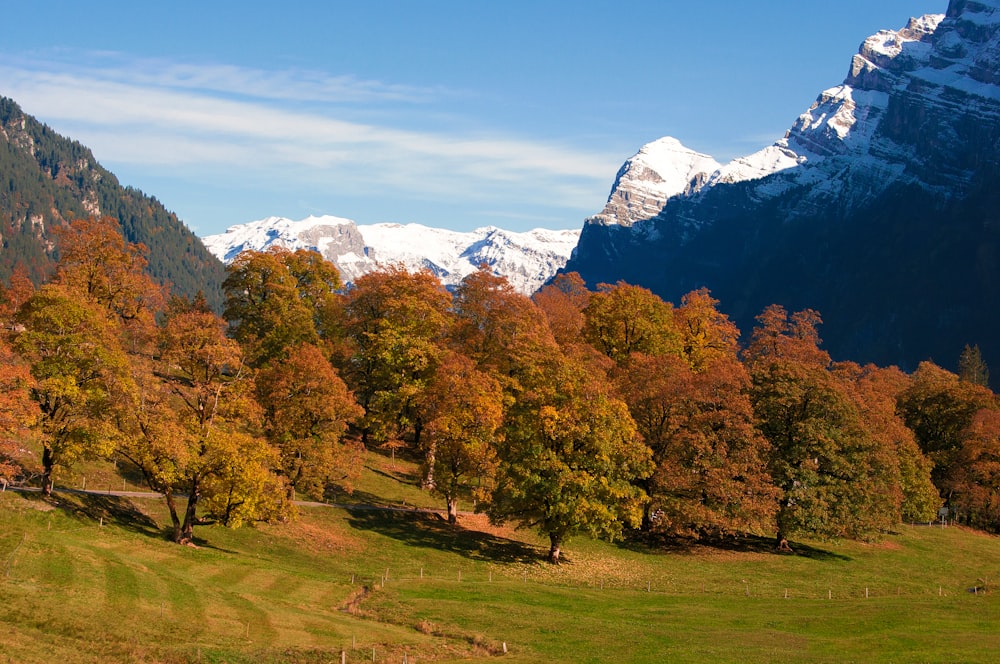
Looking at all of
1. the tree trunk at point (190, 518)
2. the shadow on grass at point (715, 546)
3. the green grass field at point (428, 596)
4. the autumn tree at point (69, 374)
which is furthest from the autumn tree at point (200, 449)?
the shadow on grass at point (715, 546)

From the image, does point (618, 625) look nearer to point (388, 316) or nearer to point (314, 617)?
point (314, 617)

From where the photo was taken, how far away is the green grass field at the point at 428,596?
3769 centimetres

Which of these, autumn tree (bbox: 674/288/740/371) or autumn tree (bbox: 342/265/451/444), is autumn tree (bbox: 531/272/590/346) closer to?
autumn tree (bbox: 674/288/740/371)

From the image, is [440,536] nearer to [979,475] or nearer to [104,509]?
[104,509]

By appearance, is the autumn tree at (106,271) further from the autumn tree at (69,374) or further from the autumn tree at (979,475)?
the autumn tree at (979,475)

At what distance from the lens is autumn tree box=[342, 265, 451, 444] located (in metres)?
87.5

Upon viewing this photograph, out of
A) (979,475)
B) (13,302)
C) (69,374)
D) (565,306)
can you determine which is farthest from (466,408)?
(979,475)

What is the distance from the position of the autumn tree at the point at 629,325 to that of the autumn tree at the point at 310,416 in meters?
37.6

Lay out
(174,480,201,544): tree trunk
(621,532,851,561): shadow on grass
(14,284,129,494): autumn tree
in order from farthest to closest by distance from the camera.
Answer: (621,532,851,561): shadow on grass → (174,480,201,544): tree trunk → (14,284,129,494): autumn tree

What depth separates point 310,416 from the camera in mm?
72125

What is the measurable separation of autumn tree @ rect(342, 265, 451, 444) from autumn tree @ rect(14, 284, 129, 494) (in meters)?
30.4

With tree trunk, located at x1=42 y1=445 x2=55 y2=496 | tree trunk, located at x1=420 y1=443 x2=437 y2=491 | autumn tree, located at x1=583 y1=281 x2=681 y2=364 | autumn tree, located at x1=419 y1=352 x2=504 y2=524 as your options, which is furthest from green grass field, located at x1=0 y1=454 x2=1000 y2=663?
autumn tree, located at x1=583 y1=281 x2=681 y2=364

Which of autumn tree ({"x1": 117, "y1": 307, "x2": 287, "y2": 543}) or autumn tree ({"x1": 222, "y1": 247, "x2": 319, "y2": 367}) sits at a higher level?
autumn tree ({"x1": 222, "y1": 247, "x2": 319, "y2": 367})

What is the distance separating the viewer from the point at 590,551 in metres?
74.6
